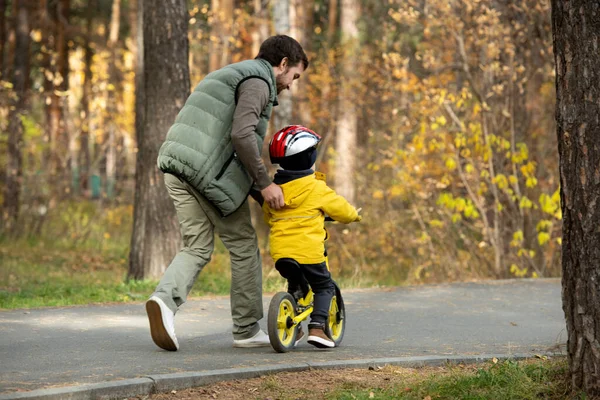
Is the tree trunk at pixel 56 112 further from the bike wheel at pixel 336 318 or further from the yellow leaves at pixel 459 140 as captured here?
the bike wheel at pixel 336 318

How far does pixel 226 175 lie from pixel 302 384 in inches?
59.3

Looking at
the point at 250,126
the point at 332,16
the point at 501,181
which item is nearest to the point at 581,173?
the point at 250,126

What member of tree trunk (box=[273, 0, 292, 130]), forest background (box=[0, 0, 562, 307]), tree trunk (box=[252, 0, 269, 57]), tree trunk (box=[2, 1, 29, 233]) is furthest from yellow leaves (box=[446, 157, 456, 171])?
tree trunk (box=[252, 0, 269, 57])

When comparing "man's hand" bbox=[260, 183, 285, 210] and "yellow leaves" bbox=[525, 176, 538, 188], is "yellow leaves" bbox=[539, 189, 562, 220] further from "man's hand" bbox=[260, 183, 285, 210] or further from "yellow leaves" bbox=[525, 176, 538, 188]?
"man's hand" bbox=[260, 183, 285, 210]

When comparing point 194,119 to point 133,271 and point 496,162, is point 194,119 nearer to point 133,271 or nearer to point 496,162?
point 133,271

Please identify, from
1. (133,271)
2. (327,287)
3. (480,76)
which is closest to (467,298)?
(327,287)

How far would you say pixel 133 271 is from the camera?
1096cm

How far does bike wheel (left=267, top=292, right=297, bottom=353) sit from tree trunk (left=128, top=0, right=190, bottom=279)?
4620 mm

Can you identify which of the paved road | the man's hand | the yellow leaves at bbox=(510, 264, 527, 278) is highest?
the man's hand

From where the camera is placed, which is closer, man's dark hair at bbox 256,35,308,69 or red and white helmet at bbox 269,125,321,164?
red and white helmet at bbox 269,125,321,164

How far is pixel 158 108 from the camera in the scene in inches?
411

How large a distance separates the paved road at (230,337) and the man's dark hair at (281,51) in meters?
1.77

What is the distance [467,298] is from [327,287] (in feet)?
10.4

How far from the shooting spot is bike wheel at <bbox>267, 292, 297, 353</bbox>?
5762 mm
